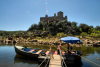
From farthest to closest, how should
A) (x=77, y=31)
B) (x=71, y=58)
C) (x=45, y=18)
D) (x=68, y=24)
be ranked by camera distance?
(x=45, y=18), (x=68, y=24), (x=77, y=31), (x=71, y=58)

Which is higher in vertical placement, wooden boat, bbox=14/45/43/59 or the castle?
the castle

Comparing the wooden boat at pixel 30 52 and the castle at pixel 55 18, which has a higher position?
the castle at pixel 55 18

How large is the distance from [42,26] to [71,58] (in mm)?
61557

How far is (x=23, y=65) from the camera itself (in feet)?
35.7

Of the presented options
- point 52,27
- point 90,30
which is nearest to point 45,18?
point 52,27

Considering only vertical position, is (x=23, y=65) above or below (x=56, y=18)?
below

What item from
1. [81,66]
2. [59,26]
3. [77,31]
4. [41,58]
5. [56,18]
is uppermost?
[56,18]

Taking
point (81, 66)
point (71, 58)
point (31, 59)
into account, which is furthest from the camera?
point (31, 59)

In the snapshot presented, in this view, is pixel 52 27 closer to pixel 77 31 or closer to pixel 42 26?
pixel 42 26

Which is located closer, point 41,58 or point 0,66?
point 41,58

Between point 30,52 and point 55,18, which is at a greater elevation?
point 55,18

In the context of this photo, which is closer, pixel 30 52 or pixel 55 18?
pixel 30 52

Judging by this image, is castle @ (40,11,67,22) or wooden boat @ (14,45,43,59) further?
castle @ (40,11,67,22)

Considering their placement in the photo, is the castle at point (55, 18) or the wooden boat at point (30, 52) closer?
the wooden boat at point (30, 52)
